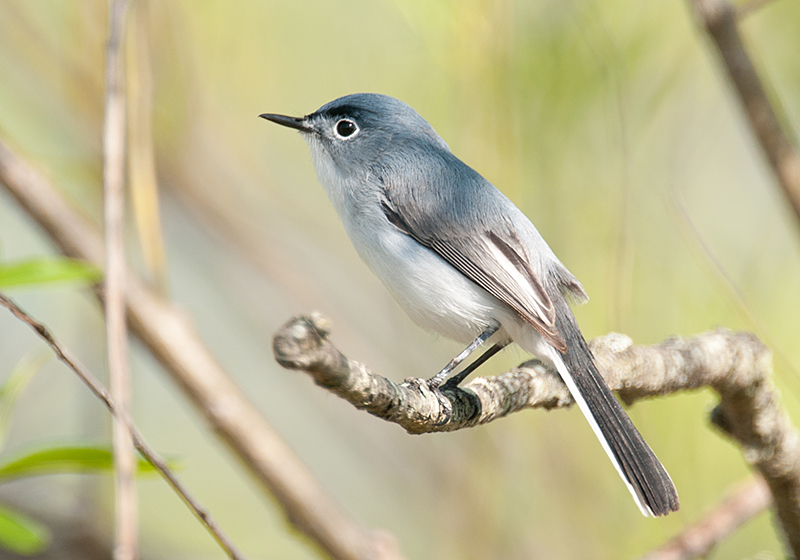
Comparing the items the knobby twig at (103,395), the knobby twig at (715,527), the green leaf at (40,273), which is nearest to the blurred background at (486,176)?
the knobby twig at (715,527)

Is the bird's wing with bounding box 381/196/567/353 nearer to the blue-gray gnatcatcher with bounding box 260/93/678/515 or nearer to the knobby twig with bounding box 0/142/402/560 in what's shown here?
the blue-gray gnatcatcher with bounding box 260/93/678/515

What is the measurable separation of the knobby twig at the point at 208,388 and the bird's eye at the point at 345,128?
2.38 feet

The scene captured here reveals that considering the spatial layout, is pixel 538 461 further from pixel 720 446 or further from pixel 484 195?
pixel 484 195

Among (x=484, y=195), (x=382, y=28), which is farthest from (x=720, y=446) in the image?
(x=382, y=28)

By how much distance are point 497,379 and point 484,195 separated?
53 centimetres

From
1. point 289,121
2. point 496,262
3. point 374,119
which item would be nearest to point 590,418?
point 496,262

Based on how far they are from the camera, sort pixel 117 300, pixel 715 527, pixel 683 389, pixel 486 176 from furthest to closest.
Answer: pixel 486 176 → pixel 715 527 → pixel 683 389 → pixel 117 300

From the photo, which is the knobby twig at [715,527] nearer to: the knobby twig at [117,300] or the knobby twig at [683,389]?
the knobby twig at [683,389]

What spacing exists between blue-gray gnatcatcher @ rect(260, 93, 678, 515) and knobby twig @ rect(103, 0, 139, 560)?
688 millimetres

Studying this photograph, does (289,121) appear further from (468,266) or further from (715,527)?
(715,527)

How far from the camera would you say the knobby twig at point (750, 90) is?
1.78m

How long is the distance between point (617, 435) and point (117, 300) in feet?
3.44

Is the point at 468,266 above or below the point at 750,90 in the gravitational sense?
below

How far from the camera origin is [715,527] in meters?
Result: 1.74
